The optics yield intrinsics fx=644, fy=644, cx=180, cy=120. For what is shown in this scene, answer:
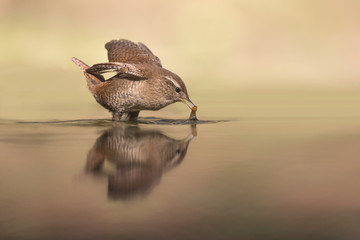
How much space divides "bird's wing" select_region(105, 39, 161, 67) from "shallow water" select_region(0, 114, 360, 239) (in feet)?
6.01

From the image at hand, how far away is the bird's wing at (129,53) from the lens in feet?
29.4

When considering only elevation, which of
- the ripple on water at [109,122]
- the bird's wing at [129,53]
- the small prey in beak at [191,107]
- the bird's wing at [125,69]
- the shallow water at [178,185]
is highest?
the bird's wing at [129,53]

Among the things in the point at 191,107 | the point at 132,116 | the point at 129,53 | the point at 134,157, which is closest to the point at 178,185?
the point at 134,157

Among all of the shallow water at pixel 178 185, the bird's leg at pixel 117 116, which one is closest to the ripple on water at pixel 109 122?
the bird's leg at pixel 117 116

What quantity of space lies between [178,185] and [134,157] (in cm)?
114

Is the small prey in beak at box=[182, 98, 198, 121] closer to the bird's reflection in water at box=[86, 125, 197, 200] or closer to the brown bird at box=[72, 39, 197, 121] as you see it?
the brown bird at box=[72, 39, 197, 121]

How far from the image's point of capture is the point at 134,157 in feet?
17.6

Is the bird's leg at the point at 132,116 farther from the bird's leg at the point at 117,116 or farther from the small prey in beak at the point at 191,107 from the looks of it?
the small prey in beak at the point at 191,107

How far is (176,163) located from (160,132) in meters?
2.21

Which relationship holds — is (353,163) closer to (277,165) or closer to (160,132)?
(277,165)

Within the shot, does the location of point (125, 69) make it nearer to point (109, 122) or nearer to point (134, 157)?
point (109, 122)

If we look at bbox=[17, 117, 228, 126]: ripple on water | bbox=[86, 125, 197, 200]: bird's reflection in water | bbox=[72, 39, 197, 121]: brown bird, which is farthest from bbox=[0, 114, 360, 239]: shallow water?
bbox=[17, 117, 228, 126]: ripple on water

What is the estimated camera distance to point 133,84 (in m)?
8.11

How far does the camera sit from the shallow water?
10.7 feet
